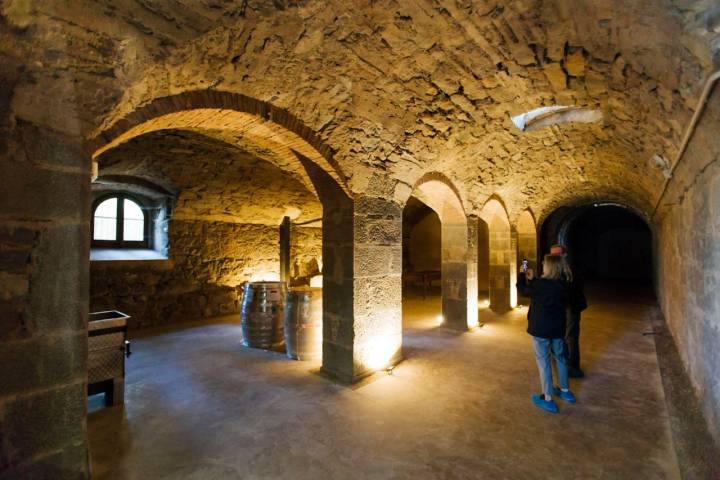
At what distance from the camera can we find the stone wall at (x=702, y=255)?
2.19 meters

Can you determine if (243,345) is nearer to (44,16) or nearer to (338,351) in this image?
(338,351)

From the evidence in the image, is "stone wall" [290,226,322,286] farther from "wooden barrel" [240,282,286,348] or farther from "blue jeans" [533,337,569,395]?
"blue jeans" [533,337,569,395]

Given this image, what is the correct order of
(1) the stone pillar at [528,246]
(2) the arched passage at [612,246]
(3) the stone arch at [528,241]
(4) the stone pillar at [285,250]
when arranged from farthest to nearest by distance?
(2) the arched passage at [612,246] → (1) the stone pillar at [528,246] → (3) the stone arch at [528,241] → (4) the stone pillar at [285,250]

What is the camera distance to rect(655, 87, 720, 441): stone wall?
2.19m

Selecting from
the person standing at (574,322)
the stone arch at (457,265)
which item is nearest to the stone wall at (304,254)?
the stone arch at (457,265)

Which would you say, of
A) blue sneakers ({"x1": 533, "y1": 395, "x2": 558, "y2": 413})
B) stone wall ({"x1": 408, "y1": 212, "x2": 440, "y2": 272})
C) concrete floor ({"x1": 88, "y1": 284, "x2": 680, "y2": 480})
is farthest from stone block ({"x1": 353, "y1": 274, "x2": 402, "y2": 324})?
stone wall ({"x1": 408, "y1": 212, "x2": 440, "y2": 272})

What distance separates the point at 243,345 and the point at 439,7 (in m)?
4.43

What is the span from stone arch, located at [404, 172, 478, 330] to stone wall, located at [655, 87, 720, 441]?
8.86 ft

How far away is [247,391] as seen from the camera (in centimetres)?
334

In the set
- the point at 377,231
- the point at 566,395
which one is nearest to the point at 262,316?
the point at 377,231

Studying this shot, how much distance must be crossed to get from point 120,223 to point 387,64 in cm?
571

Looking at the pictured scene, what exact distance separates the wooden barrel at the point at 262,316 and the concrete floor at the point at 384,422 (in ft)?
0.98

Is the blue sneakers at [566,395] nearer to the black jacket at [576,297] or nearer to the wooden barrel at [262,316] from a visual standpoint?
the black jacket at [576,297]

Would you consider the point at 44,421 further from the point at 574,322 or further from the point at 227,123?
the point at 574,322
